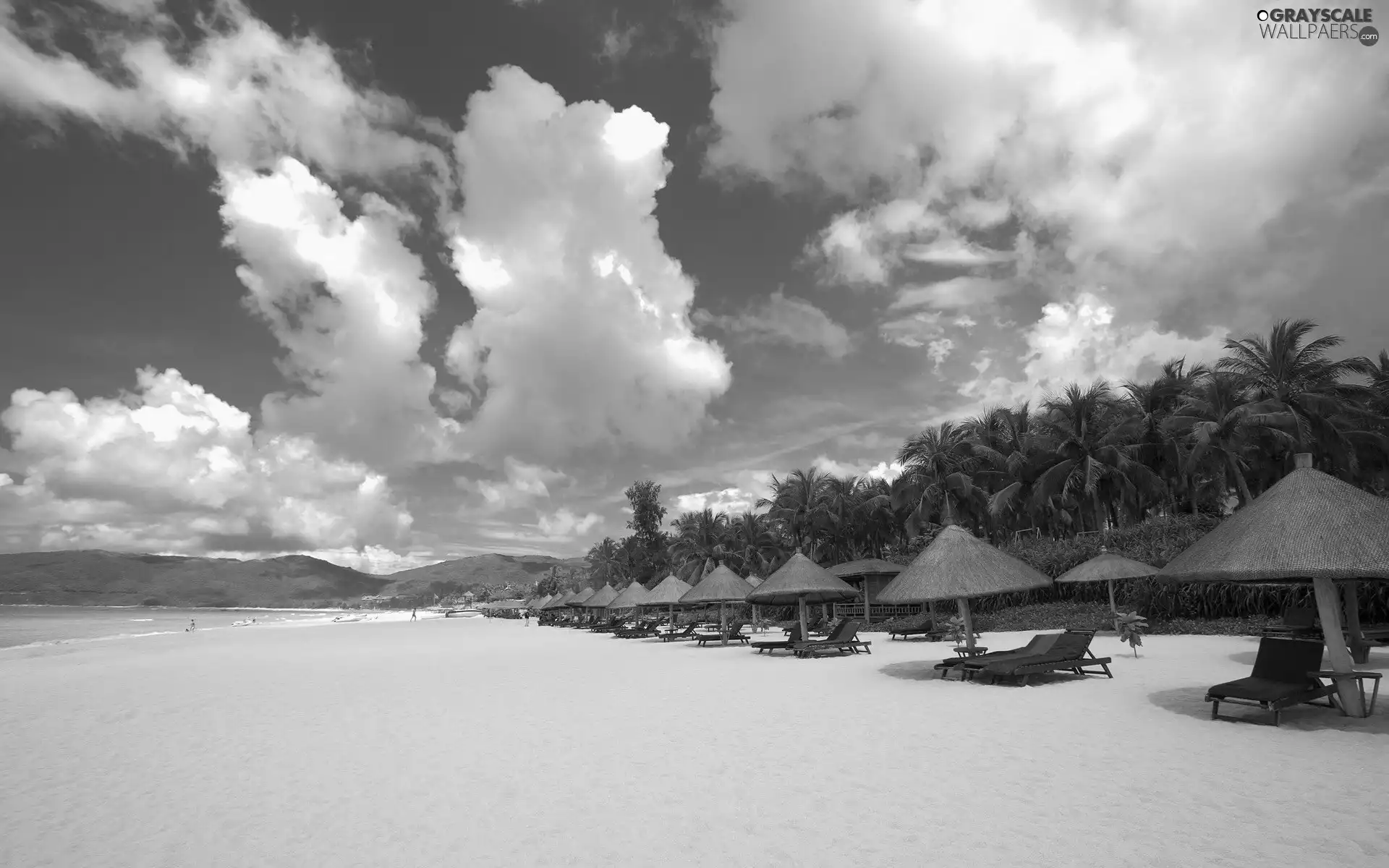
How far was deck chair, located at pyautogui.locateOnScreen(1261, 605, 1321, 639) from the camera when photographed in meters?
13.9

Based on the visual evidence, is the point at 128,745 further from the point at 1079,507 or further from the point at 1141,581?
the point at 1079,507

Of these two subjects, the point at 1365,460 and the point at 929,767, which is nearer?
the point at 929,767

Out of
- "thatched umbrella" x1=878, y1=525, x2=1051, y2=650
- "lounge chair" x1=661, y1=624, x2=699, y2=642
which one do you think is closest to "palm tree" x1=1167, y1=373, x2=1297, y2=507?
"thatched umbrella" x1=878, y1=525, x2=1051, y2=650

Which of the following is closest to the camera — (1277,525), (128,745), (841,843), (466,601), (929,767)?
(841,843)

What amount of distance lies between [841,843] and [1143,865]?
1749 mm

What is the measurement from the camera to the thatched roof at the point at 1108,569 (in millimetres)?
18625

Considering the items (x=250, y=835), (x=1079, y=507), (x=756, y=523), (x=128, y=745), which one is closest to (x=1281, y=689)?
(x=250, y=835)

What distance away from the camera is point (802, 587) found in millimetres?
18672

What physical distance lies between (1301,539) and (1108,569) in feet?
39.5

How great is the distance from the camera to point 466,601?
148 m

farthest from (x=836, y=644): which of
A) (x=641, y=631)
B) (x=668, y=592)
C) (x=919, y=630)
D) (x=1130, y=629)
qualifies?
(x=641, y=631)

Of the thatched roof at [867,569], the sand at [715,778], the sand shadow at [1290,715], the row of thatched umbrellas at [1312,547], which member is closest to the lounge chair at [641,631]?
the thatched roof at [867,569]

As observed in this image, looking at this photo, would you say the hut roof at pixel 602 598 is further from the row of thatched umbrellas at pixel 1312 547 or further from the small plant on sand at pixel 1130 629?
the row of thatched umbrellas at pixel 1312 547

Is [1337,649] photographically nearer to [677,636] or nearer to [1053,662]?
[1053,662]
